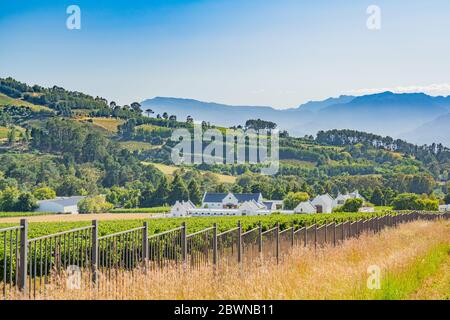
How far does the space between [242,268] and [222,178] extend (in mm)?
148211

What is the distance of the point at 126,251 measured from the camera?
9359 millimetres

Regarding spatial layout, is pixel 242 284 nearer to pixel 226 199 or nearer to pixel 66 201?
pixel 66 201

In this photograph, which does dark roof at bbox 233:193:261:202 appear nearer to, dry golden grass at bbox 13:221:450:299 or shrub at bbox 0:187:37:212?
shrub at bbox 0:187:37:212

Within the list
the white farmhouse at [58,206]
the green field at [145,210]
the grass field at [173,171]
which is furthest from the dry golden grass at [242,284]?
the grass field at [173,171]

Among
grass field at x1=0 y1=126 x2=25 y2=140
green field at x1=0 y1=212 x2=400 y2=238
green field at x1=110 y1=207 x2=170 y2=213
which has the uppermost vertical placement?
grass field at x1=0 y1=126 x2=25 y2=140

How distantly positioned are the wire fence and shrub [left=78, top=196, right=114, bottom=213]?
92.2m

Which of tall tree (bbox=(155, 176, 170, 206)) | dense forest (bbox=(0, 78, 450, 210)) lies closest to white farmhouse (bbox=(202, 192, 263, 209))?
dense forest (bbox=(0, 78, 450, 210))

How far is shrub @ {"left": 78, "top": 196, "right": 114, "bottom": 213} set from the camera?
4360 inches

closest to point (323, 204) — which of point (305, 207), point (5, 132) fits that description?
point (305, 207)

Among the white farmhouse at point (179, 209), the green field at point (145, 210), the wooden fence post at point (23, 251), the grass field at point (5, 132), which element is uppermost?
the grass field at point (5, 132)

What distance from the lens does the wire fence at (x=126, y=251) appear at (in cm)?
741

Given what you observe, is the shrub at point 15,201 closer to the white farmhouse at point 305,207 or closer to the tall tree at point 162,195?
the tall tree at point 162,195

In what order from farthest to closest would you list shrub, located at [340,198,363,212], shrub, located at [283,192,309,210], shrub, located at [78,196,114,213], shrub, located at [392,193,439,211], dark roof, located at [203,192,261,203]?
1. dark roof, located at [203,192,261,203]
2. shrub, located at [78,196,114,213]
3. shrub, located at [283,192,309,210]
4. shrub, located at [392,193,439,211]
5. shrub, located at [340,198,363,212]

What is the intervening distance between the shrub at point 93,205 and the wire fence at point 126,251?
9219 centimetres
